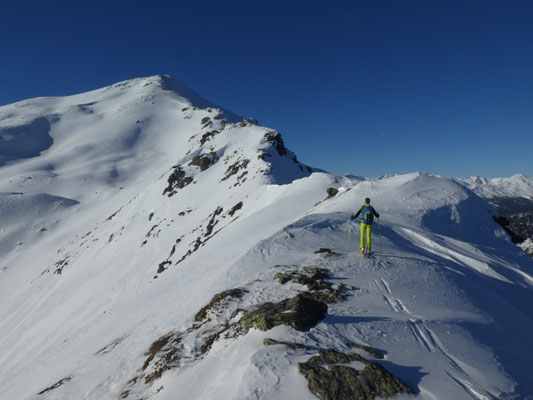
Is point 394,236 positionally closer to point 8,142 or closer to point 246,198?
point 246,198

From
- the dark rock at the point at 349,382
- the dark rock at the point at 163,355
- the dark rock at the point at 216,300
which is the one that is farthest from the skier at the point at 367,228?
the dark rock at the point at 163,355

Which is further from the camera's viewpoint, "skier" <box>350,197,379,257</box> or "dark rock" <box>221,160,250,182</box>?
"dark rock" <box>221,160,250,182</box>

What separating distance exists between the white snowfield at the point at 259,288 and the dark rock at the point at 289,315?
25cm

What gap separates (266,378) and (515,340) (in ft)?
23.7

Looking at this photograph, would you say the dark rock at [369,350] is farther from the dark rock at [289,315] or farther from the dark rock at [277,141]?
the dark rock at [277,141]

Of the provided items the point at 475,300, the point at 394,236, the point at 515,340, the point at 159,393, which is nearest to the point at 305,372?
the point at 159,393

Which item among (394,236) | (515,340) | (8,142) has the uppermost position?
(8,142)

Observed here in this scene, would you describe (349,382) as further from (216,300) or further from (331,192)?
(331,192)

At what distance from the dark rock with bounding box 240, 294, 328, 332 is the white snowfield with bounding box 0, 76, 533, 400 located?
25 cm

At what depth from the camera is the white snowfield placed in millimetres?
6797

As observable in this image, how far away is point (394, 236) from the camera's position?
54.9 ft

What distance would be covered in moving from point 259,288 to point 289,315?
3.11 m

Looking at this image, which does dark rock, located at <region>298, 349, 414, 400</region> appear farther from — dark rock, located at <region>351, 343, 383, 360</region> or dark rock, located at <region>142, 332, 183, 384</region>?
dark rock, located at <region>142, 332, 183, 384</region>

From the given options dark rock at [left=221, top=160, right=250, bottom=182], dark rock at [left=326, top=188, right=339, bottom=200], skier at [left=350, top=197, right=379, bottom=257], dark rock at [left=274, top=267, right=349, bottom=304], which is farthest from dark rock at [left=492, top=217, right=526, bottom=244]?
dark rock at [left=221, top=160, right=250, bottom=182]
